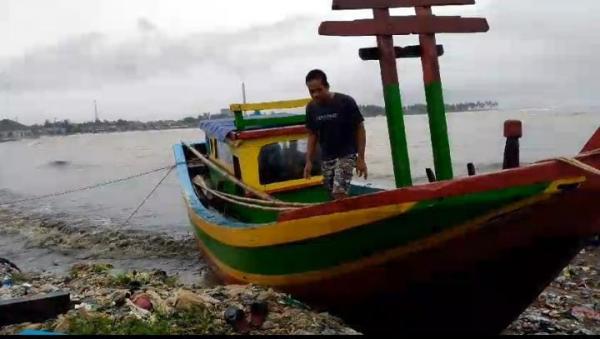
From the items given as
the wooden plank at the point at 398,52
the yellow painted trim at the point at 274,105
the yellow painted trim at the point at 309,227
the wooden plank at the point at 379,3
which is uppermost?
the wooden plank at the point at 379,3

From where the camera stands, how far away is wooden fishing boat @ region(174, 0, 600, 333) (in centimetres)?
380

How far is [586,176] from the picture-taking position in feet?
11.8

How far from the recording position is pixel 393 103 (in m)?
5.22

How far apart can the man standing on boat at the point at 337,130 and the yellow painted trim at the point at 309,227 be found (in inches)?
29.2

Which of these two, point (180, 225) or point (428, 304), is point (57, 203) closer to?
point (180, 225)

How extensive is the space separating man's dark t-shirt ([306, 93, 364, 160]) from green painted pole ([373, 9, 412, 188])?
371 millimetres

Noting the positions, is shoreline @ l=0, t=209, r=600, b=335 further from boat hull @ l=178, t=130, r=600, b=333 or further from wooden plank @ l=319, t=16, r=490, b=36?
wooden plank @ l=319, t=16, r=490, b=36

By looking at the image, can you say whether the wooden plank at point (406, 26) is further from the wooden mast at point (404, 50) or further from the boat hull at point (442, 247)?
the boat hull at point (442, 247)

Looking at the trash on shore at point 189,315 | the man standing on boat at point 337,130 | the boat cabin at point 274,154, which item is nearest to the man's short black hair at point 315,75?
the man standing on boat at point 337,130

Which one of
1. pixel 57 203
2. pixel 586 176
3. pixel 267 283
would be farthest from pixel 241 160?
pixel 57 203

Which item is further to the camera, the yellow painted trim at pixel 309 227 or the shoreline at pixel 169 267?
the shoreline at pixel 169 267

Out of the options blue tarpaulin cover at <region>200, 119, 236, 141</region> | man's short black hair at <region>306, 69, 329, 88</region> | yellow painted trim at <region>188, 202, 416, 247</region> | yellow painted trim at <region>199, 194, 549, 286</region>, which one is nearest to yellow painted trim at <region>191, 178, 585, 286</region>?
yellow painted trim at <region>199, 194, 549, 286</region>

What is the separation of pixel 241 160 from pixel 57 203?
15.8m

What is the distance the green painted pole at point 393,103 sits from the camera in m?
5.19
